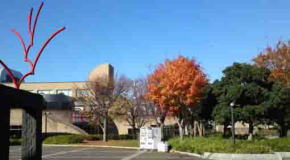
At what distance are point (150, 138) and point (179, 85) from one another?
6165 mm

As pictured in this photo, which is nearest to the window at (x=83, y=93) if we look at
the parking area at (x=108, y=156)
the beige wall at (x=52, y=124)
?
the beige wall at (x=52, y=124)

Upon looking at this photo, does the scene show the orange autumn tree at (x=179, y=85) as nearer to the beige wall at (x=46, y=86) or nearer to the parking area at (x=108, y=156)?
the parking area at (x=108, y=156)

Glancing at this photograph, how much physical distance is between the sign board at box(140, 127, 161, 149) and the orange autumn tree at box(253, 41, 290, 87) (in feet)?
37.2

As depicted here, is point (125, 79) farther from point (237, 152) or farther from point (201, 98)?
point (237, 152)

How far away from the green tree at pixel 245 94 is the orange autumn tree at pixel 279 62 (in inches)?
47.6

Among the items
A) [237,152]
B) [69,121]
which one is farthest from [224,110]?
[69,121]

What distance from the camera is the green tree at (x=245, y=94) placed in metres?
41.4

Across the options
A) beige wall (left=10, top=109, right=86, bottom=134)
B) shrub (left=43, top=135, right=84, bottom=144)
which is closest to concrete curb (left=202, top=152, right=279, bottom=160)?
shrub (left=43, top=135, right=84, bottom=144)

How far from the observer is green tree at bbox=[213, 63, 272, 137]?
41375mm

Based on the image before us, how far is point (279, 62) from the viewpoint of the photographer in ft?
131

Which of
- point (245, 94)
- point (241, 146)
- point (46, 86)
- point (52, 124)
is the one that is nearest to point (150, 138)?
point (245, 94)

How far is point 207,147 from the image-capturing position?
32.1 m

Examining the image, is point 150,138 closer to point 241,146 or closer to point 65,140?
point 241,146

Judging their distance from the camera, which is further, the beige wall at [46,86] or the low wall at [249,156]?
the beige wall at [46,86]
